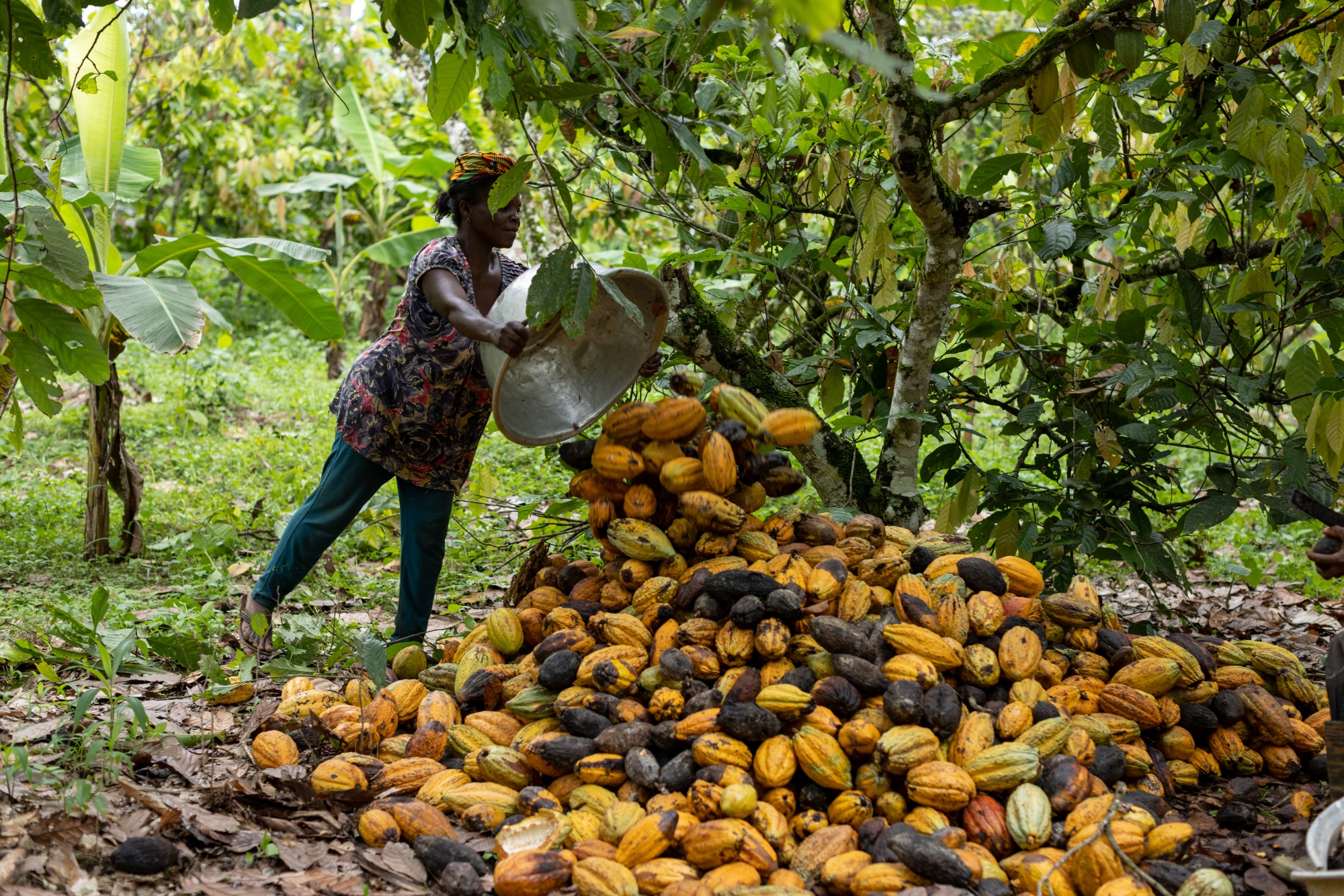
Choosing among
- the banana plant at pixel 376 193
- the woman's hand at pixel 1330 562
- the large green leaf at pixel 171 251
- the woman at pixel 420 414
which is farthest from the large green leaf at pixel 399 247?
the woman's hand at pixel 1330 562

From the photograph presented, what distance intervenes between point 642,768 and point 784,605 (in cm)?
48

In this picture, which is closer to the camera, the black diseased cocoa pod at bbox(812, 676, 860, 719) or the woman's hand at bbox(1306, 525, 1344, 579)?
the woman's hand at bbox(1306, 525, 1344, 579)

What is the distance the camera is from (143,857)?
66.9 inches

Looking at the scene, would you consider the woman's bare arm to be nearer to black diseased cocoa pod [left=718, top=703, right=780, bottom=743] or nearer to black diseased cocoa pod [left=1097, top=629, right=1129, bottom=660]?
black diseased cocoa pod [left=718, top=703, right=780, bottom=743]

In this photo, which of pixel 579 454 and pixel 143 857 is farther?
pixel 579 454

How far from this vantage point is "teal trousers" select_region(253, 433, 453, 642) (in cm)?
291

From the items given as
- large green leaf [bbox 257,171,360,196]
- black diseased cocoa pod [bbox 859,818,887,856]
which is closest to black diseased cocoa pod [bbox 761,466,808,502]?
black diseased cocoa pod [bbox 859,818,887,856]

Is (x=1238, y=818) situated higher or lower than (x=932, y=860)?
higher

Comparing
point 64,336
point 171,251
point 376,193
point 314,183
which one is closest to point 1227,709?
point 64,336

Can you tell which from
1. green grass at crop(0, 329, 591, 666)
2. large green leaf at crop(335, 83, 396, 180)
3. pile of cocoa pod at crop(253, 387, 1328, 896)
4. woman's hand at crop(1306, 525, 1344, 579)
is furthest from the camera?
large green leaf at crop(335, 83, 396, 180)

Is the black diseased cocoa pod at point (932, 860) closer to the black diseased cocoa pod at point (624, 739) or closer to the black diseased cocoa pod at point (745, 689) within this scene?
the black diseased cocoa pod at point (745, 689)

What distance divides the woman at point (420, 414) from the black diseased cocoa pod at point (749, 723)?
1.01 m

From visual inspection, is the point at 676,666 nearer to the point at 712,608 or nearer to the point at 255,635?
the point at 712,608

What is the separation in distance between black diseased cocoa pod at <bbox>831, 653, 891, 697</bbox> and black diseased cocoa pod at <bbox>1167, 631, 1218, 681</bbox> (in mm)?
822
